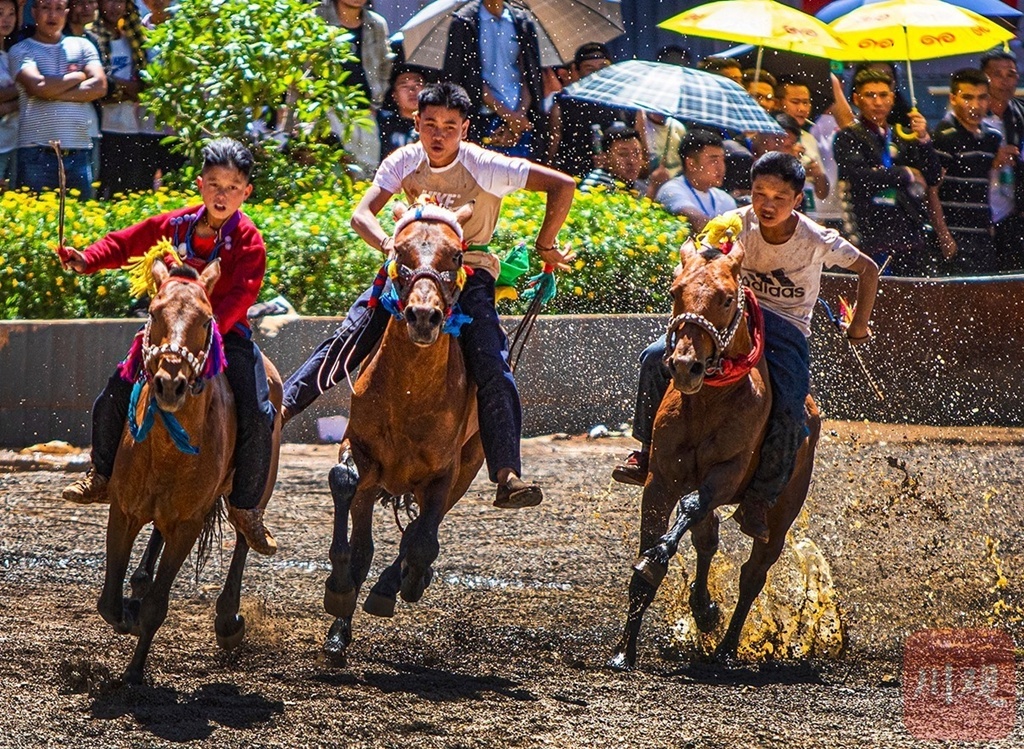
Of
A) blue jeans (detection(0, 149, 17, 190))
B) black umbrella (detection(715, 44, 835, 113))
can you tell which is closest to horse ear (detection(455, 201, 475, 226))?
blue jeans (detection(0, 149, 17, 190))

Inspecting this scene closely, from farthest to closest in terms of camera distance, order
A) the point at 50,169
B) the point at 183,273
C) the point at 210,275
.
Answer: the point at 50,169
the point at 210,275
the point at 183,273

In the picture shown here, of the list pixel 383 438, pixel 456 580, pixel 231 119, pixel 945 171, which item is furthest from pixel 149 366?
pixel 945 171

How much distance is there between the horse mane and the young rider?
3.66 feet

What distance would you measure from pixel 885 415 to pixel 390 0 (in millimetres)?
6211

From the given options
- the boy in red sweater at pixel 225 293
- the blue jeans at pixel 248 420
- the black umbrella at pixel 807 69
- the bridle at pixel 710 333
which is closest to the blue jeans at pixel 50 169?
the black umbrella at pixel 807 69

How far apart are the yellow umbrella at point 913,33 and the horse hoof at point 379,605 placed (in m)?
9.85

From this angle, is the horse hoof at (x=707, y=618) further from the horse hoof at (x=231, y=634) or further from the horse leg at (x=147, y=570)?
the horse leg at (x=147, y=570)

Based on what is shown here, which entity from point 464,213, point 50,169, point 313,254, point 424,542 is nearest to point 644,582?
point 424,542

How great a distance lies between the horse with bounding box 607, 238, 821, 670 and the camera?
258 inches

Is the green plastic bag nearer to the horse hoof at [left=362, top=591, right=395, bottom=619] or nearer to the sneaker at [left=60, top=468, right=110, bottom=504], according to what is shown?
the horse hoof at [left=362, top=591, right=395, bottom=619]

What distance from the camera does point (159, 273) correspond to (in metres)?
5.94

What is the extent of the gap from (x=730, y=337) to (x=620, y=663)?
59.1 inches

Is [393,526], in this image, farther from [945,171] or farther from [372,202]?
[945,171]

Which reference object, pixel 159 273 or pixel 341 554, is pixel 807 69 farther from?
pixel 159 273
